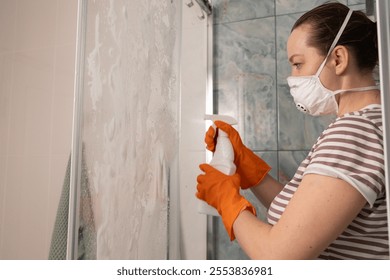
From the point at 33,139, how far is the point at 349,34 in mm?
1125

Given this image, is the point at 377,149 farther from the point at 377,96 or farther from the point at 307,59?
the point at 307,59

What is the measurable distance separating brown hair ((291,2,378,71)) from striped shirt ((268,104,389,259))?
14 cm

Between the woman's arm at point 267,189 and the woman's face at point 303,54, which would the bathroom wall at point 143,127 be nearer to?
the woman's arm at point 267,189

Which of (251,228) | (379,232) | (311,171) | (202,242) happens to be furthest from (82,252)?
(202,242)

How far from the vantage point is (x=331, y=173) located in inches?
21.8

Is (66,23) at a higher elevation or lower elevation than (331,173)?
higher

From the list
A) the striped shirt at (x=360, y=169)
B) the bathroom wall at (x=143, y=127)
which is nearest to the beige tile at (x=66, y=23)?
the bathroom wall at (x=143, y=127)

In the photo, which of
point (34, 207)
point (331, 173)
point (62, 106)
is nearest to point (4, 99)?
point (62, 106)

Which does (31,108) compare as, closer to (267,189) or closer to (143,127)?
(143,127)

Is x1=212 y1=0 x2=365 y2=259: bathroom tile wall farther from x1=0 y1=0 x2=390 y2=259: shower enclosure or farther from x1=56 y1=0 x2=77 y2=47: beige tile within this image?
x1=56 y1=0 x2=77 y2=47: beige tile

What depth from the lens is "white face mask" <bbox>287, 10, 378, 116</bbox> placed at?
74 cm

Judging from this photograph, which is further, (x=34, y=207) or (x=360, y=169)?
(x=34, y=207)

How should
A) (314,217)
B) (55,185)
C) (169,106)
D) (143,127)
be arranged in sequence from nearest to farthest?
1. (314,217)
2. (143,127)
3. (169,106)
4. (55,185)

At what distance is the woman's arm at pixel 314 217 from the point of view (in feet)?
1.79
